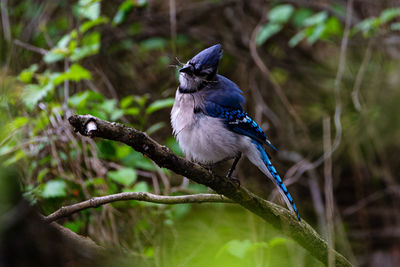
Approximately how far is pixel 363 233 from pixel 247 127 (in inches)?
143

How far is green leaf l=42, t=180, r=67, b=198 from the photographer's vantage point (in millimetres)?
3188

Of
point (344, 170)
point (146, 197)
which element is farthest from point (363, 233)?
point (146, 197)

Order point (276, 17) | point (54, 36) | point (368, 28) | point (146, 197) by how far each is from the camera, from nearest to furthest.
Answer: point (146, 197)
point (368, 28)
point (276, 17)
point (54, 36)

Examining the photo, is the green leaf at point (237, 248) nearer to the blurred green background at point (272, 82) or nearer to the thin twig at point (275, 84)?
the blurred green background at point (272, 82)

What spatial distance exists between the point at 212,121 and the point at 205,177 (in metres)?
0.82

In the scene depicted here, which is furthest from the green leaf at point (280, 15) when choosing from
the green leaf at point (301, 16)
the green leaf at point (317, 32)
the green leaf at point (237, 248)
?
the green leaf at point (237, 248)

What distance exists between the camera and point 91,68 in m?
5.56

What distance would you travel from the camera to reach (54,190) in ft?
10.6

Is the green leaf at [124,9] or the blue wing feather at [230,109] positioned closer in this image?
the blue wing feather at [230,109]

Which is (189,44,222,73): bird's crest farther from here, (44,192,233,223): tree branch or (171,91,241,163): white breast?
(44,192,233,223): tree branch

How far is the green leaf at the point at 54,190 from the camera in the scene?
10.5ft

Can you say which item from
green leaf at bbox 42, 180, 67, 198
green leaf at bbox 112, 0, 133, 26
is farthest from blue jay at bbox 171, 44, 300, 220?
green leaf at bbox 112, 0, 133, 26

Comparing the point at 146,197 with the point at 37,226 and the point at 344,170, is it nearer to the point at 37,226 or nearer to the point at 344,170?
the point at 37,226

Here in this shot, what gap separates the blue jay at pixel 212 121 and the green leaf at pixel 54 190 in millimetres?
979
